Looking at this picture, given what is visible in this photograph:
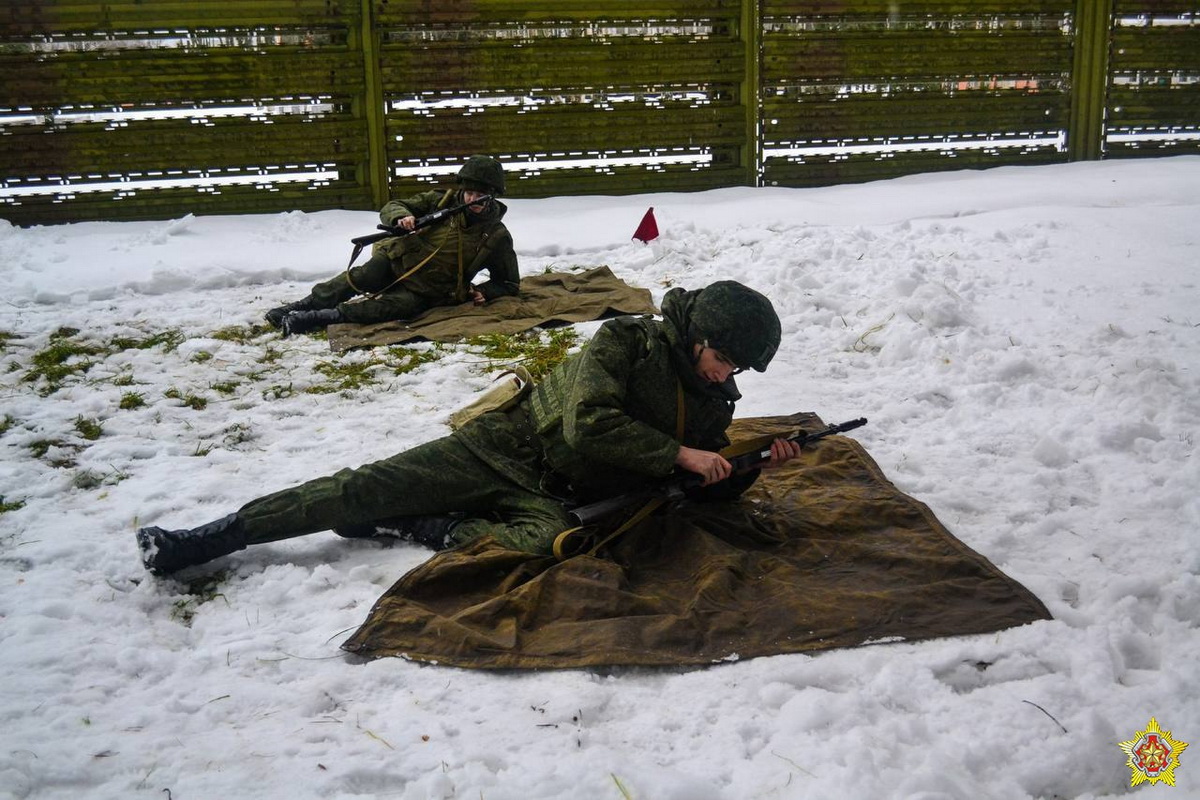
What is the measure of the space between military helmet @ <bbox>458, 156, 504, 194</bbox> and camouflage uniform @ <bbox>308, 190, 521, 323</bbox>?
132 mm

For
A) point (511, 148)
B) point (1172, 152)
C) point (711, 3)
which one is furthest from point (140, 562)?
point (1172, 152)

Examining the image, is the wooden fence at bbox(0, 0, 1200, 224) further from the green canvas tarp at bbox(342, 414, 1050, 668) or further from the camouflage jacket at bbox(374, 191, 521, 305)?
the green canvas tarp at bbox(342, 414, 1050, 668)

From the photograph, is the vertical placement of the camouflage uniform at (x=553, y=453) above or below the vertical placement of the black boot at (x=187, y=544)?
above

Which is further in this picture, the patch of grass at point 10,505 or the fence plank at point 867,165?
the fence plank at point 867,165

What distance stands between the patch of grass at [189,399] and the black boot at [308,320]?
1.26 m

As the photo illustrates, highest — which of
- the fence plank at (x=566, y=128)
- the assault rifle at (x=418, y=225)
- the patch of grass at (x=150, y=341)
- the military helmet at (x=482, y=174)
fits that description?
the fence plank at (x=566, y=128)

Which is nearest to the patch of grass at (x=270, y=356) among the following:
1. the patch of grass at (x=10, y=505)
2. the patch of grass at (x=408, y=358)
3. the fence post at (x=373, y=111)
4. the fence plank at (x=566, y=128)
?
the patch of grass at (x=408, y=358)

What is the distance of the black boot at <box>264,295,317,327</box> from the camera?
647 centimetres

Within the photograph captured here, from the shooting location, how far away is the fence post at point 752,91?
950 cm

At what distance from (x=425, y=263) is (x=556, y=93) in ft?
11.8

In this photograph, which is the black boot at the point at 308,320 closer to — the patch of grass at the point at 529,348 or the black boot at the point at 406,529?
the patch of grass at the point at 529,348

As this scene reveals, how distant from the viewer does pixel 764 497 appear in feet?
12.6

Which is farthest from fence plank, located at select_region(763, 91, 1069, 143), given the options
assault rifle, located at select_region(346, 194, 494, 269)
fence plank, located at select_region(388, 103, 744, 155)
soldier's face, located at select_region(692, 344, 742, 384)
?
soldier's face, located at select_region(692, 344, 742, 384)

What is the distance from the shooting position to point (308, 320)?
6.41 meters
